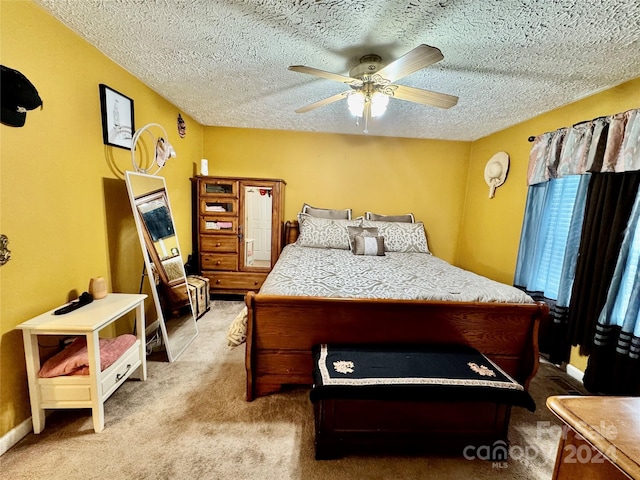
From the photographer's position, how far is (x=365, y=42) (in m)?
1.62

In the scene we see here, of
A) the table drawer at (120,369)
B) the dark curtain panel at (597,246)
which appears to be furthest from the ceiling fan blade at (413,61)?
the table drawer at (120,369)

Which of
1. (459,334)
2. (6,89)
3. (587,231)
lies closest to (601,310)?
(587,231)

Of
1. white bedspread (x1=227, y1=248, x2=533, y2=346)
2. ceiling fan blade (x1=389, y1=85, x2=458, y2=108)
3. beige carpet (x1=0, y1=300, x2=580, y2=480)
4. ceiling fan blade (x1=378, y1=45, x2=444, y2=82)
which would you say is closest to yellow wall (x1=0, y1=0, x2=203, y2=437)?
beige carpet (x1=0, y1=300, x2=580, y2=480)

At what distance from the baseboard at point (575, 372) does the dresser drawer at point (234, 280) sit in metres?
3.02

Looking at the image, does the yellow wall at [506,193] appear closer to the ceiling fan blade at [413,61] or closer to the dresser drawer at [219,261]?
the ceiling fan blade at [413,61]

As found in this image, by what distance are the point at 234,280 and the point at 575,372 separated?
3394 millimetres

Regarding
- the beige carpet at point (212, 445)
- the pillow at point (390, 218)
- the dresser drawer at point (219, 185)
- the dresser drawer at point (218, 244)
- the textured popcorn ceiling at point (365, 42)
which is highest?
the textured popcorn ceiling at point (365, 42)

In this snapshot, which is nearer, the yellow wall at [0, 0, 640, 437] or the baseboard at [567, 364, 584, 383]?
the yellow wall at [0, 0, 640, 437]

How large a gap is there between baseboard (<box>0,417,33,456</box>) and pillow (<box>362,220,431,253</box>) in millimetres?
3078

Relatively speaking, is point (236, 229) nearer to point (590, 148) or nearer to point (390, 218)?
point (390, 218)

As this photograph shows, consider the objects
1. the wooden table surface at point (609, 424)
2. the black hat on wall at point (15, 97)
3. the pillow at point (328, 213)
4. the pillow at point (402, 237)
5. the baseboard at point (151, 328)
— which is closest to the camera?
the wooden table surface at point (609, 424)

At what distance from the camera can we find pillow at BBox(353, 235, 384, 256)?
304cm

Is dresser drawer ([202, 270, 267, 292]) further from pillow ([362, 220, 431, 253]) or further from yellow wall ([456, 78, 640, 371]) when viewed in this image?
yellow wall ([456, 78, 640, 371])

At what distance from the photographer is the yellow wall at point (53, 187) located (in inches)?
52.4
